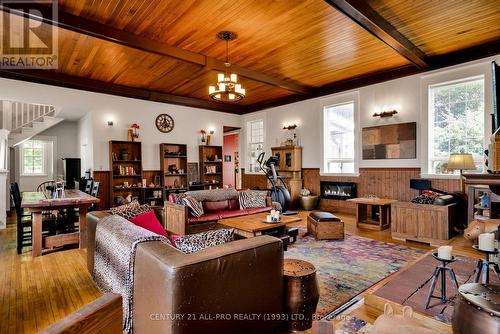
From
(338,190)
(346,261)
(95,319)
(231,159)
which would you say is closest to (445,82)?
(338,190)

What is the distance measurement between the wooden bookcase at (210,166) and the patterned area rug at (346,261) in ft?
14.7

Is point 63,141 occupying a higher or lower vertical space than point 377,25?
lower

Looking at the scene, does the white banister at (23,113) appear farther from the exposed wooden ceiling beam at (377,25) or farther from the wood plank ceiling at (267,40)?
the exposed wooden ceiling beam at (377,25)

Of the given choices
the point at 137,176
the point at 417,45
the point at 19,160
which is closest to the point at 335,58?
the point at 417,45

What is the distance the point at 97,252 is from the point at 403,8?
4781 millimetres

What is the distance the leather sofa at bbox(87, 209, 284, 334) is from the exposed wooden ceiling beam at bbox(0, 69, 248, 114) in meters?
6.08

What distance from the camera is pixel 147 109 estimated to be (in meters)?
7.59

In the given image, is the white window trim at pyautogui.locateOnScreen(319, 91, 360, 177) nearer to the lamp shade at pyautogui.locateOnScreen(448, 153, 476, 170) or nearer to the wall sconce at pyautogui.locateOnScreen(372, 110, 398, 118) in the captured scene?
the wall sconce at pyautogui.locateOnScreen(372, 110, 398, 118)

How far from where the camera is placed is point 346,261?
3.47m

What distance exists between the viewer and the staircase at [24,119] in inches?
274

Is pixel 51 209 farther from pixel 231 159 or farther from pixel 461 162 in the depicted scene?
pixel 231 159

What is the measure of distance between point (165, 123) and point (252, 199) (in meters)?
4.14

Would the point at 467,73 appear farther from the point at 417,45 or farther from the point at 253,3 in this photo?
the point at 253,3

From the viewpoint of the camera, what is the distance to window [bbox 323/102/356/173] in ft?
22.7
